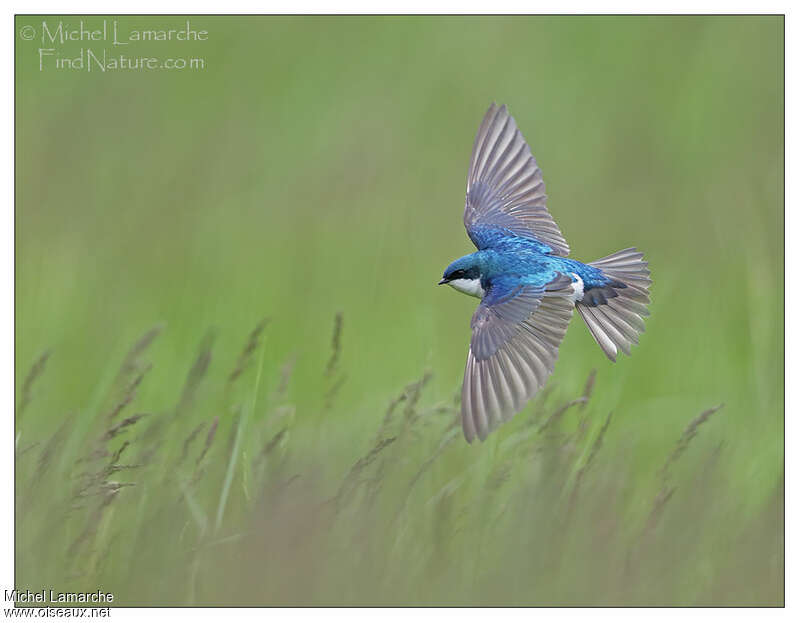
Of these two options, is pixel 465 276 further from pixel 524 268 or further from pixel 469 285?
pixel 524 268

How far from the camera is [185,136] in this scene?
5.50 meters

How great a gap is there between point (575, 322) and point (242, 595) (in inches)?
86.2

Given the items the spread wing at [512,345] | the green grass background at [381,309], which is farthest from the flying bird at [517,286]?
the green grass background at [381,309]

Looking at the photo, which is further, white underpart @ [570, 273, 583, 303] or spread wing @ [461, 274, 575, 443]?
white underpart @ [570, 273, 583, 303]

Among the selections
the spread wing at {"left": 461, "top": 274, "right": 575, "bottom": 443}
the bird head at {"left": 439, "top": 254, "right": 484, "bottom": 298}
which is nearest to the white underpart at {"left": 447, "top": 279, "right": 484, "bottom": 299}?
the bird head at {"left": 439, "top": 254, "right": 484, "bottom": 298}

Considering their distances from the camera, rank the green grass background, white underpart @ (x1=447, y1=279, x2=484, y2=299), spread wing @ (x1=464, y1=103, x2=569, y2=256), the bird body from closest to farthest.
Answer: the green grass background < the bird body < white underpart @ (x1=447, y1=279, x2=484, y2=299) < spread wing @ (x1=464, y1=103, x2=569, y2=256)

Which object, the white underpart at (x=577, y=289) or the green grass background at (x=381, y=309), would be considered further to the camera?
the white underpart at (x=577, y=289)

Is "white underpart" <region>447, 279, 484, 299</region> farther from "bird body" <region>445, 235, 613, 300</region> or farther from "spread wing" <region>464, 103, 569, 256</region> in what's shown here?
"spread wing" <region>464, 103, 569, 256</region>

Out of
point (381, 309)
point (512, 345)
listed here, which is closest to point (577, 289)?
point (512, 345)

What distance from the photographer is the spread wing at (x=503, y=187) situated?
4133 mm

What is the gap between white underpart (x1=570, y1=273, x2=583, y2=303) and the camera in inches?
144

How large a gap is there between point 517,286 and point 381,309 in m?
1.16

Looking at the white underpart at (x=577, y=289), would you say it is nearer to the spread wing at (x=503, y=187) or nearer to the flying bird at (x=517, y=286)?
the flying bird at (x=517, y=286)

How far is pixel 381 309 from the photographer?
4.58 m
